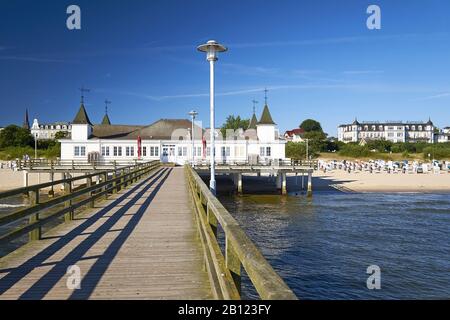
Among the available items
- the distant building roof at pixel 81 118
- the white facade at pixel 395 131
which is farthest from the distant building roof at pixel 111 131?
the white facade at pixel 395 131

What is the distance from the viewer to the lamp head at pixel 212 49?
14133 millimetres

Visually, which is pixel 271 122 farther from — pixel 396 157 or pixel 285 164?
pixel 396 157

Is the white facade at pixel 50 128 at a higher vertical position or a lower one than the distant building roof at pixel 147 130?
higher

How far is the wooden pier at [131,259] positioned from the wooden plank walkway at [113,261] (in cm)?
1

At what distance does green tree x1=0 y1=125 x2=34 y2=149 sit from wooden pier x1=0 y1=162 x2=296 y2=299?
322ft

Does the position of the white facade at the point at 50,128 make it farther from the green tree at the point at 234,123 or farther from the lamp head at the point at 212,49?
the lamp head at the point at 212,49

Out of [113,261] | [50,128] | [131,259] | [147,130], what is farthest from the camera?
[50,128]

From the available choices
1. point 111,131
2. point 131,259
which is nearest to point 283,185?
point 111,131

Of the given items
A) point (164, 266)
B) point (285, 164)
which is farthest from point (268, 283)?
point (285, 164)

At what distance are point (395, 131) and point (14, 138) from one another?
420 feet

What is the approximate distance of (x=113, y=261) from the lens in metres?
5.95

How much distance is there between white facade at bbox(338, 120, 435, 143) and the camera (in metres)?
147

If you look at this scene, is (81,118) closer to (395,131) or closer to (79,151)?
(79,151)

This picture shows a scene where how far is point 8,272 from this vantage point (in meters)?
5.37
